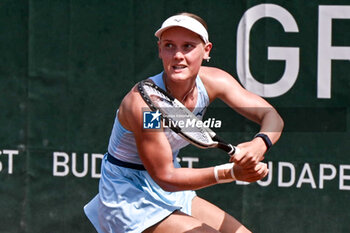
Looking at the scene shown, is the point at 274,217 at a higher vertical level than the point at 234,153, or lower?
lower

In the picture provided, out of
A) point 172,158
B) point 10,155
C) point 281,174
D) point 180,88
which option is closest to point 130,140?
point 172,158

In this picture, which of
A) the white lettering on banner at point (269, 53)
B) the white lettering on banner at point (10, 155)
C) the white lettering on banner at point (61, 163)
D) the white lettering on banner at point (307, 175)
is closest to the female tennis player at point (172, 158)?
the white lettering on banner at point (269, 53)

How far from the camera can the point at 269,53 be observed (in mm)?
4762

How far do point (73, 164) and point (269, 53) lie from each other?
148 centimetres

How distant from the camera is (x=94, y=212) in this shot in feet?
12.1

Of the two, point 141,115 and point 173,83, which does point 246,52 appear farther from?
point 141,115

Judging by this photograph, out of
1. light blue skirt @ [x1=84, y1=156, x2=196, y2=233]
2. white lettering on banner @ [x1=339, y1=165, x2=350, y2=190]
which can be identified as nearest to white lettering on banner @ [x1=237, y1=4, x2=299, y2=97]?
white lettering on banner @ [x1=339, y1=165, x2=350, y2=190]

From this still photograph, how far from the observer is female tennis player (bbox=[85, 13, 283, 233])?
3236 mm

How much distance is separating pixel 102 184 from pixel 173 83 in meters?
0.58

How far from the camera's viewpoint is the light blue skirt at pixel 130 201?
11.2 ft

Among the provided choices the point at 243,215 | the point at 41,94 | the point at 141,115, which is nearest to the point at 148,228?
the point at 141,115

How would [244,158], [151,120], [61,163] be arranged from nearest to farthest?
[244,158] → [151,120] → [61,163]

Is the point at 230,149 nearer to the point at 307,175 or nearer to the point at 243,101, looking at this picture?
the point at 243,101

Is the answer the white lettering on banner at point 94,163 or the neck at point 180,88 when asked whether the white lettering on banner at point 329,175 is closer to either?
the white lettering on banner at point 94,163
